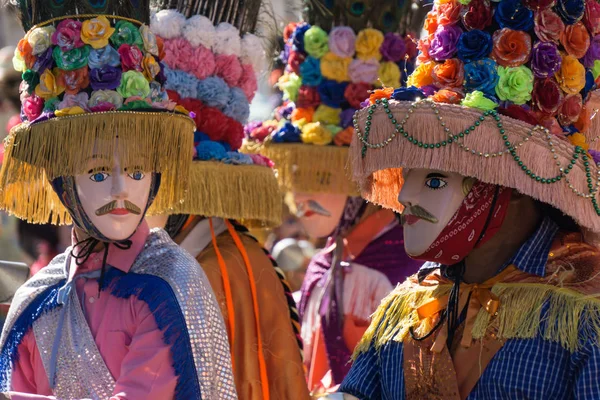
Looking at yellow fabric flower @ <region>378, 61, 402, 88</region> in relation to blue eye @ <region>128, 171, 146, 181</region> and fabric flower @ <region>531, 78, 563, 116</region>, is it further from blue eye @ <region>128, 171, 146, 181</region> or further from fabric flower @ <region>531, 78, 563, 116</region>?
fabric flower @ <region>531, 78, 563, 116</region>

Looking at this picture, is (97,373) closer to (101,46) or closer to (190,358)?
(190,358)

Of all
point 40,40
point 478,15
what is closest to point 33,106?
point 40,40

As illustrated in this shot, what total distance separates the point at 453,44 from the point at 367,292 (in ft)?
7.54

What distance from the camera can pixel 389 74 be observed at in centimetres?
520

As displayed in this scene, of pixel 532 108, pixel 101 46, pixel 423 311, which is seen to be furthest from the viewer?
pixel 101 46

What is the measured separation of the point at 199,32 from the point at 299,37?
89 cm

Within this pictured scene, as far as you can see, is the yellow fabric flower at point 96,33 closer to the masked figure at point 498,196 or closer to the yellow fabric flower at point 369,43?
the masked figure at point 498,196

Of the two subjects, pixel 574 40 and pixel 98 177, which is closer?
→ pixel 574 40

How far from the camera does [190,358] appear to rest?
332 cm

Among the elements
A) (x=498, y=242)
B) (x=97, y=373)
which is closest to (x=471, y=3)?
(x=498, y=242)

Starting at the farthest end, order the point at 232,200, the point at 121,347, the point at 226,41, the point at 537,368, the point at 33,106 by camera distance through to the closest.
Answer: the point at 226,41 < the point at 232,200 < the point at 33,106 < the point at 121,347 < the point at 537,368

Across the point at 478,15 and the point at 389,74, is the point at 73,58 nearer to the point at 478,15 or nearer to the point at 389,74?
the point at 478,15

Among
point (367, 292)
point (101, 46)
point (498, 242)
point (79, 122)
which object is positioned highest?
point (101, 46)

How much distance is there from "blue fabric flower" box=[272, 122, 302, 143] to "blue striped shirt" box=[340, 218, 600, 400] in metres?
2.22
